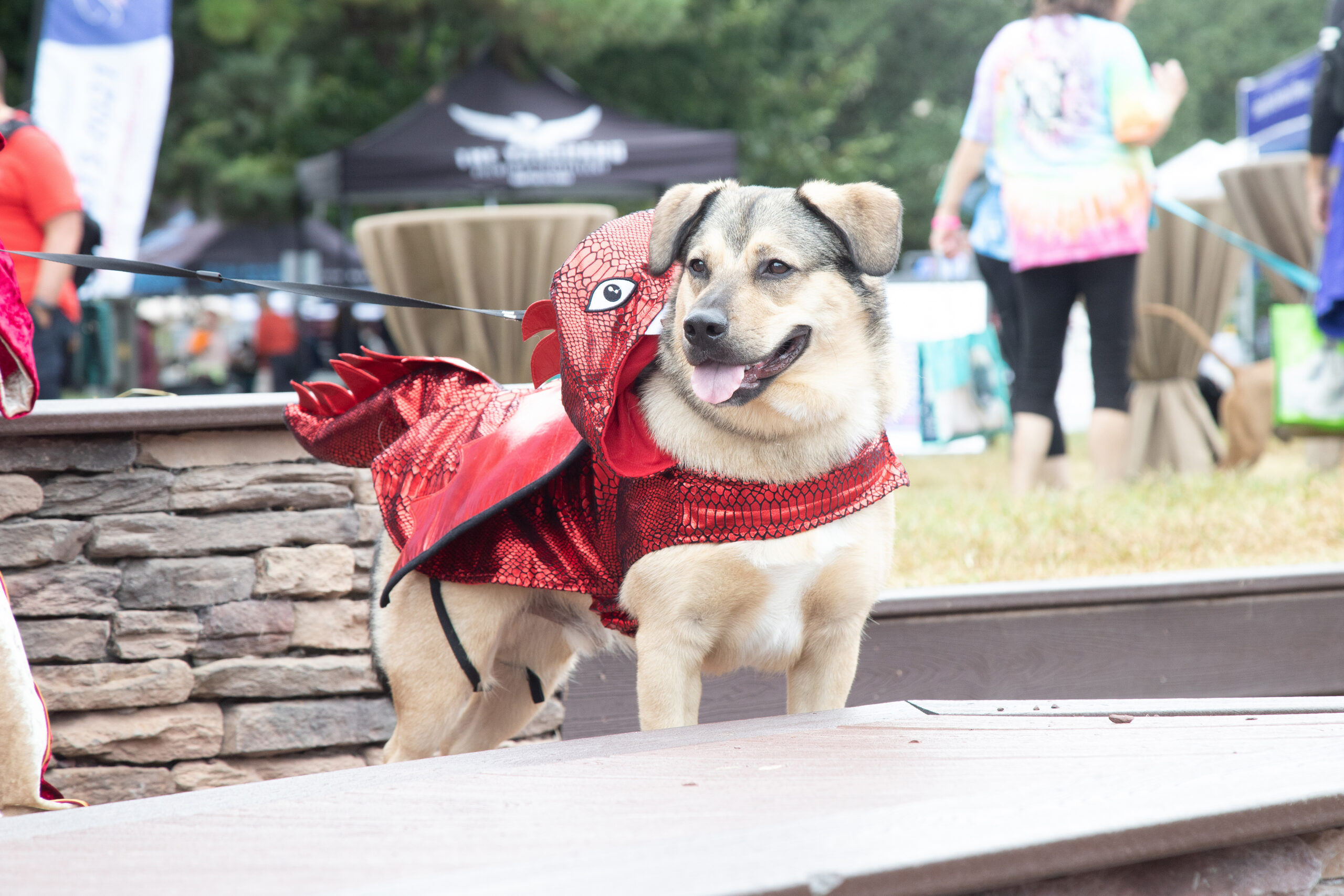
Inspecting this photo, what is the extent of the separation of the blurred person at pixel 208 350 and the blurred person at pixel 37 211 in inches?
621

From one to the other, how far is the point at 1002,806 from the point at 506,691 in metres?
1.46

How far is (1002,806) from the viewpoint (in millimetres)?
1501

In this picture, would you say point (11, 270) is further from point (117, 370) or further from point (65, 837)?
point (117, 370)

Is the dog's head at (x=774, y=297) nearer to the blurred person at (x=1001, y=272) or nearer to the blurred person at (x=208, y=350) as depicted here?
the blurred person at (x=1001, y=272)

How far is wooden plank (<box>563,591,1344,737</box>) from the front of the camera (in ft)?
10.5

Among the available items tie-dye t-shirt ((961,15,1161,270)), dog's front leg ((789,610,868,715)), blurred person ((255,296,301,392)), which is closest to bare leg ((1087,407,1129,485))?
tie-dye t-shirt ((961,15,1161,270))

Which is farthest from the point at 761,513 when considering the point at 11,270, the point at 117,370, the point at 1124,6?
the point at 117,370

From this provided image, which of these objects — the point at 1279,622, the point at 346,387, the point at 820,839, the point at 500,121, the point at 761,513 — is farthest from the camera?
the point at 500,121

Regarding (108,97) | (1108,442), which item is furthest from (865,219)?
(108,97)

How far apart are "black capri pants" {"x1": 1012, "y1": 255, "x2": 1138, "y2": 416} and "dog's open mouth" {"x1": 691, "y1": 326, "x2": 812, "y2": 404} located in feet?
9.94

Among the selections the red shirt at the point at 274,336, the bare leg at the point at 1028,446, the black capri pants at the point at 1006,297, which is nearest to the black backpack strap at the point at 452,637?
the bare leg at the point at 1028,446

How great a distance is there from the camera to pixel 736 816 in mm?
1530

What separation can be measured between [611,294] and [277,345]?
51.8 ft

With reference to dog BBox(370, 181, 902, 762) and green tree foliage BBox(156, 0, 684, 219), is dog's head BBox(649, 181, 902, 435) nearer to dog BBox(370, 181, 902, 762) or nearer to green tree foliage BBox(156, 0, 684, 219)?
dog BBox(370, 181, 902, 762)
